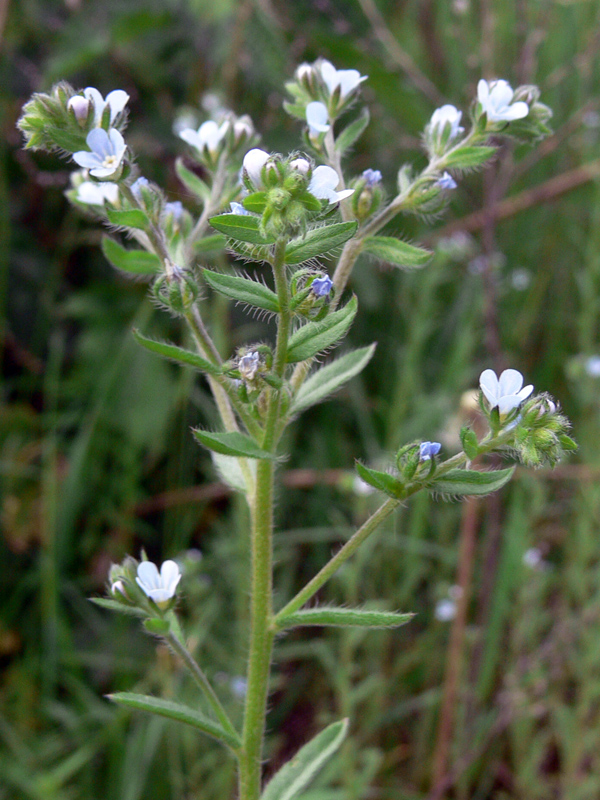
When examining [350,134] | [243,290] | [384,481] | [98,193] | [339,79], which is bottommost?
[384,481]

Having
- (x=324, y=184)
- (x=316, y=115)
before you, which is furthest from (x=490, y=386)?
(x=316, y=115)

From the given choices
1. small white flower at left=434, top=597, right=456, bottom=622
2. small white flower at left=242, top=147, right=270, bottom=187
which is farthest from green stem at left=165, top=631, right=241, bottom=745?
small white flower at left=434, top=597, right=456, bottom=622

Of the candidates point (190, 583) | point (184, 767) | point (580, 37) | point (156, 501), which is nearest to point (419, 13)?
point (580, 37)

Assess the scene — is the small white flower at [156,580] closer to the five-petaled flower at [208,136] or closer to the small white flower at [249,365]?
the small white flower at [249,365]

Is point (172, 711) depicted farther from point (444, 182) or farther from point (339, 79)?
point (339, 79)

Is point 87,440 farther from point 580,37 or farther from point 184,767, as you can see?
point 580,37

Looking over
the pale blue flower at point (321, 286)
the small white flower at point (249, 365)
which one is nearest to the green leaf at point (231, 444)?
the small white flower at point (249, 365)

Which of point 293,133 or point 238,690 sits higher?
point 293,133
